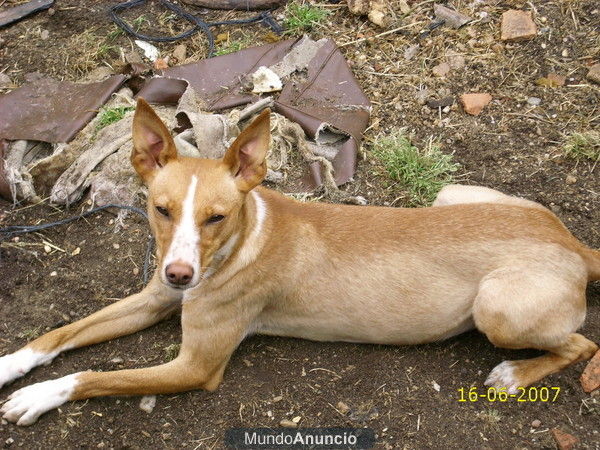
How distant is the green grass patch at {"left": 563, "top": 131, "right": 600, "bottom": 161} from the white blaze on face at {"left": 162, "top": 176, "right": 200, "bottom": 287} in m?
3.37

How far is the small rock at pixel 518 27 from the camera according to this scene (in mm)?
6707

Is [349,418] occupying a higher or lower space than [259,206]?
lower

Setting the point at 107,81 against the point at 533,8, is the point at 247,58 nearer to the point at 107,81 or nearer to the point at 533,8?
the point at 107,81

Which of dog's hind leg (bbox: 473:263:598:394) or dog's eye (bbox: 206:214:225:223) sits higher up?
dog's eye (bbox: 206:214:225:223)

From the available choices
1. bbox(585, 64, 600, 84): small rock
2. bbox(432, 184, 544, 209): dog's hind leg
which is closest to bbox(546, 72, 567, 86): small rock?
bbox(585, 64, 600, 84): small rock

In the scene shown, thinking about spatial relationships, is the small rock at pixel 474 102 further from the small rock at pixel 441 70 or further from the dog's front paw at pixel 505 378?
the dog's front paw at pixel 505 378

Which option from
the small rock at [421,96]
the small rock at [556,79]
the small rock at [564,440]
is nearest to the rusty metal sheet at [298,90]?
the small rock at [421,96]

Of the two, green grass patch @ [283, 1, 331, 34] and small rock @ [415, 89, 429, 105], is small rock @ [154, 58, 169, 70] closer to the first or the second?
green grass patch @ [283, 1, 331, 34]

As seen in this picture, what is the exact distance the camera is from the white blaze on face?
3779 mm

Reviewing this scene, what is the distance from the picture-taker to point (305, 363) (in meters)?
4.74

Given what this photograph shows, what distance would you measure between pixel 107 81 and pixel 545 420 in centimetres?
435

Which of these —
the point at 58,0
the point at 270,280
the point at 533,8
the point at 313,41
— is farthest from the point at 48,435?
the point at 533,8

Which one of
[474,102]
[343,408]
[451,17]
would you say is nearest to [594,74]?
[474,102]

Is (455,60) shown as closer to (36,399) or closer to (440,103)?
(440,103)
